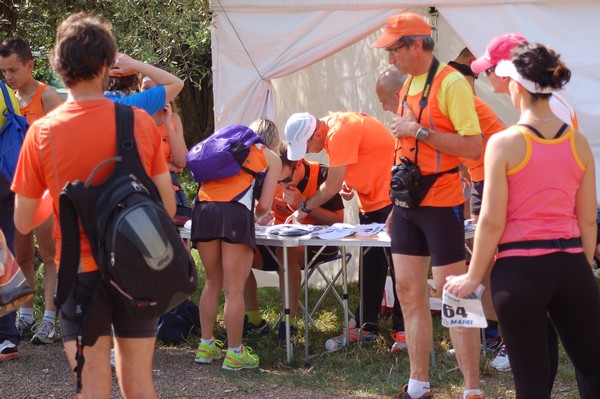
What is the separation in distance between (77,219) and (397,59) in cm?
190

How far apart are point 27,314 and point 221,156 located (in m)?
2.03

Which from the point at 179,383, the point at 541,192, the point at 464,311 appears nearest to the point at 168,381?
the point at 179,383

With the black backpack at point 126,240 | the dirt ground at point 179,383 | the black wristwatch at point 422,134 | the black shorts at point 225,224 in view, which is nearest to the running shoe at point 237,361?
the dirt ground at point 179,383

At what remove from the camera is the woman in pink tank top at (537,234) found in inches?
123

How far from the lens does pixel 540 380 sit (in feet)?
10.4

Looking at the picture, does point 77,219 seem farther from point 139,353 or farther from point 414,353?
point 414,353

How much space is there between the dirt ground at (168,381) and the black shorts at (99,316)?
6.54 feet

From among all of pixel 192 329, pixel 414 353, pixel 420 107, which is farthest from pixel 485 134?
pixel 192 329

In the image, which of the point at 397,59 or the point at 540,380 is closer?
the point at 540,380

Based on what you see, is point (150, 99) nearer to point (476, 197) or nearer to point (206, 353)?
point (206, 353)

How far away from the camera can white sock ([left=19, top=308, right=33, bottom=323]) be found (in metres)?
6.25

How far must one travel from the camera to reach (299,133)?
221 inches

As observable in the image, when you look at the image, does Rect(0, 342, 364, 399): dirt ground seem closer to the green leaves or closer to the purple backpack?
the purple backpack

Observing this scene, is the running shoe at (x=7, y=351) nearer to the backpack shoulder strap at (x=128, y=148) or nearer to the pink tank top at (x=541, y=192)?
the backpack shoulder strap at (x=128, y=148)
